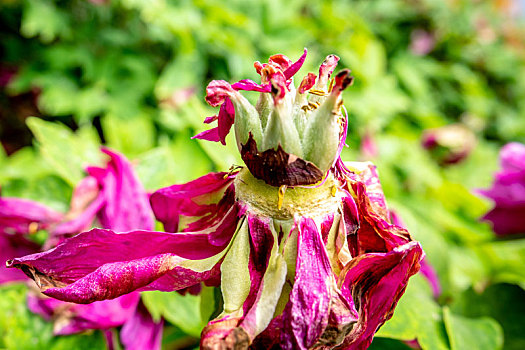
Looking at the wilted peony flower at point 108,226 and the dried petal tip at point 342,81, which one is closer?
the dried petal tip at point 342,81

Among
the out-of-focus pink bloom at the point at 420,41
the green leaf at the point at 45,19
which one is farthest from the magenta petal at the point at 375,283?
the out-of-focus pink bloom at the point at 420,41

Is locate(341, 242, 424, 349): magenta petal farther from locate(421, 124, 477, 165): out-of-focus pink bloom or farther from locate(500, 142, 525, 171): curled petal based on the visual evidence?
locate(421, 124, 477, 165): out-of-focus pink bloom

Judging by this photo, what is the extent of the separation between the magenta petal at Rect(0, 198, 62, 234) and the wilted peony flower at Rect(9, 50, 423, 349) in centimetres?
26

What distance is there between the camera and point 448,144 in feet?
4.59

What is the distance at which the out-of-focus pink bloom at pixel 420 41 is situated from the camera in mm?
2008

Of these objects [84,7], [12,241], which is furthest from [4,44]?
[12,241]

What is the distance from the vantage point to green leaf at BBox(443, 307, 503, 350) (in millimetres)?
445

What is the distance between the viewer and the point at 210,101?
0.33 m

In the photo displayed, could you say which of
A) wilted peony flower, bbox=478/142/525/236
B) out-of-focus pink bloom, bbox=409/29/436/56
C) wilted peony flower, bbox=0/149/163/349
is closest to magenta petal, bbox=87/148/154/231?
wilted peony flower, bbox=0/149/163/349

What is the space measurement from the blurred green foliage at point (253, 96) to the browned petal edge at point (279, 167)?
123 mm

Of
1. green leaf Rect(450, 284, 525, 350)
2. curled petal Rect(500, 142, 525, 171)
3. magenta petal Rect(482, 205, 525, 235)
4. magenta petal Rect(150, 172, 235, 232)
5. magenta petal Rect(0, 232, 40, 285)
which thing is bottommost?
green leaf Rect(450, 284, 525, 350)

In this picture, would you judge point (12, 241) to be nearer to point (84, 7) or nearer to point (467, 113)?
point (84, 7)

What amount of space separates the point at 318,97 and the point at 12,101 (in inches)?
69.3

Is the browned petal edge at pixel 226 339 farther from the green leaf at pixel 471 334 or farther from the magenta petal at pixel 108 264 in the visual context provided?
the green leaf at pixel 471 334
